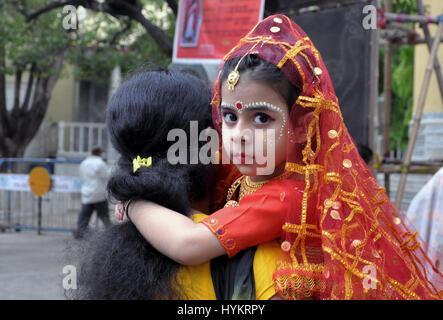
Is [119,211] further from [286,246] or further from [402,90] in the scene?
[402,90]

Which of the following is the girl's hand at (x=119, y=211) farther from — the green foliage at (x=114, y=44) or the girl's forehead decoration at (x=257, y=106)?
the green foliage at (x=114, y=44)

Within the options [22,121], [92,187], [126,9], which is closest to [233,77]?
[126,9]

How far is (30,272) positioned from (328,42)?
16.0 ft

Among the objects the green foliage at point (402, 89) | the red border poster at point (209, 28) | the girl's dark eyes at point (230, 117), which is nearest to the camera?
the girl's dark eyes at point (230, 117)

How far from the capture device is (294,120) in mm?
1393

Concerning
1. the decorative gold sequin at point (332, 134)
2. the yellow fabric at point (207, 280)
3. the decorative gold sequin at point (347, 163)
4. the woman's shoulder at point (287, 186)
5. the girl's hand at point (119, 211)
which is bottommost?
the yellow fabric at point (207, 280)

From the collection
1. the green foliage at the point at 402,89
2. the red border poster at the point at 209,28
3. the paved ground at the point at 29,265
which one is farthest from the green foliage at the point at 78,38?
the green foliage at the point at 402,89

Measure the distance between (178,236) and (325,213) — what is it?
0.36m

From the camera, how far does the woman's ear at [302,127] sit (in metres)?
1.39

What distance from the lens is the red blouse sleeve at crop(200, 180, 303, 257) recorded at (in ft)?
4.31

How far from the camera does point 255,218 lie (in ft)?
4.39

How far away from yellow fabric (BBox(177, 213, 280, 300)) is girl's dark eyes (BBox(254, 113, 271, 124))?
329 millimetres

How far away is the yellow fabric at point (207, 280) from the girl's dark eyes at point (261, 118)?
33 cm
